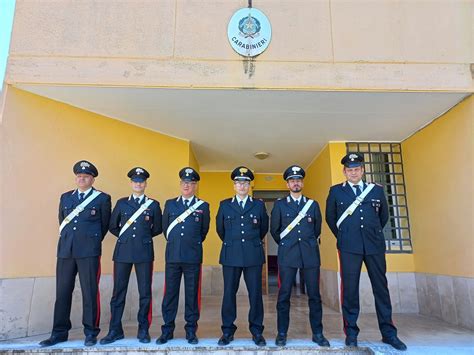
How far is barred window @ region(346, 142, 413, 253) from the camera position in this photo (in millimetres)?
5645

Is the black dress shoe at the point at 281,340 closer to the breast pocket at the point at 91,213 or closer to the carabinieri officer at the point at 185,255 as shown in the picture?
the carabinieri officer at the point at 185,255

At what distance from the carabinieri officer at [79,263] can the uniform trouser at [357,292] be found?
2464 millimetres

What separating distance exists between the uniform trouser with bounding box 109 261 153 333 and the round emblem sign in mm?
2701

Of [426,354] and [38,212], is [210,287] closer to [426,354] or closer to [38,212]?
[38,212]

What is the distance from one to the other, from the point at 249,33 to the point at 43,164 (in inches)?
115

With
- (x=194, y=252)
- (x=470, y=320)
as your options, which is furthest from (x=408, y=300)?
(x=194, y=252)

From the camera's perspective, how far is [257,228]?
3.52 metres

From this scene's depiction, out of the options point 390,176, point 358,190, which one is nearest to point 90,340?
point 358,190

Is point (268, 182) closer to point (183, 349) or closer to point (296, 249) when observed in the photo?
point (296, 249)

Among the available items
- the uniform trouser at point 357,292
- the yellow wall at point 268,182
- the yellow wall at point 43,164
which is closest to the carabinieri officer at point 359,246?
the uniform trouser at point 357,292

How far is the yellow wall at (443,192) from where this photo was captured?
13.5 feet

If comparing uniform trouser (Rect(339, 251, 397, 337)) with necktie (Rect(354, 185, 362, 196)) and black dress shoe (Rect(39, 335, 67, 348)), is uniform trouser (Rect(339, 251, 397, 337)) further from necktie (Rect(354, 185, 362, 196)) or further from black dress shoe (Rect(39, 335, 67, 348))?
black dress shoe (Rect(39, 335, 67, 348))

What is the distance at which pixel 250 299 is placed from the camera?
335 centimetres

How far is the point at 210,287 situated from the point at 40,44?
5554 mm
